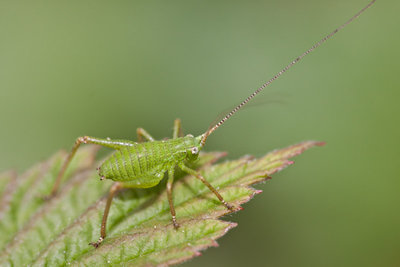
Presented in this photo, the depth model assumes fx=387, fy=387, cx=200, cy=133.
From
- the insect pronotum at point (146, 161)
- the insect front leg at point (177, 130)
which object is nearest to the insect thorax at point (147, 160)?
the insect pronotum at point (146, 161)

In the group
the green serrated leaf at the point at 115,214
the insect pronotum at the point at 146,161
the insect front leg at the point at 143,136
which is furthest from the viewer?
the insect front leg at the point at 143,136

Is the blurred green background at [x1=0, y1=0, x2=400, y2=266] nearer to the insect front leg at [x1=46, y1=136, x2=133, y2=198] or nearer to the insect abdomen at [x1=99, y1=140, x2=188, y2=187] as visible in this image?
the insect abdomen at [x1=99, y1=140, x2=188, y2=187]

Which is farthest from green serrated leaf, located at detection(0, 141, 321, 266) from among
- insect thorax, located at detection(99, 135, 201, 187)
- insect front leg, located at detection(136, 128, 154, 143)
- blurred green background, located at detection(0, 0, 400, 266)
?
blurred green background, located at detection(0, 0, 400, 266)

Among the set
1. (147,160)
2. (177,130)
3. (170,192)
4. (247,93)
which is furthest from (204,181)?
(247,93)

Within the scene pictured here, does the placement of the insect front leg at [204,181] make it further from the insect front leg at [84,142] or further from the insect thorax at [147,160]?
the insect front leg at [84,142]

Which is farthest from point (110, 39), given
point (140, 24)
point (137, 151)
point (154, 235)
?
point (154, 235)

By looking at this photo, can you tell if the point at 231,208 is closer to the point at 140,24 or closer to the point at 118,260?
the point at 118,260

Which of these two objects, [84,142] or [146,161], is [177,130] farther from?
[84,142]
